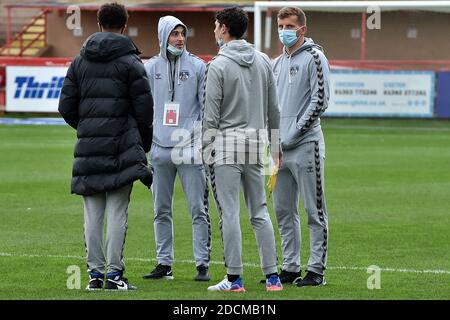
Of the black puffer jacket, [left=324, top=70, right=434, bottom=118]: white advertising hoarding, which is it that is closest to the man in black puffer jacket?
the black puffer jacket

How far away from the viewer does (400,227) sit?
48.4 ft

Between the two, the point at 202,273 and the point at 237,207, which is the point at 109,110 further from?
the point at 202,273

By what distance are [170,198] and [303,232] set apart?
141 inches

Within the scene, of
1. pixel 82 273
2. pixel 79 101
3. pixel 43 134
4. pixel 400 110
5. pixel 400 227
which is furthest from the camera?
pixel 400 110

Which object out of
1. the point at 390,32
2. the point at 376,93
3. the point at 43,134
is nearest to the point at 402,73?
the point at 376,93

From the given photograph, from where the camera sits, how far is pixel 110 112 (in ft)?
31.7

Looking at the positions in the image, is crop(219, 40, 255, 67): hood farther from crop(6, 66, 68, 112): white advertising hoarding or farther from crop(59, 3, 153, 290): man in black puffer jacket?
crop(6, 66, 68, 112): white advertising hoarding

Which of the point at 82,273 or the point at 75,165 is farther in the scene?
the point at 82,273

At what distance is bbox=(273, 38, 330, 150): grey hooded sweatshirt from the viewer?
34.1 ft

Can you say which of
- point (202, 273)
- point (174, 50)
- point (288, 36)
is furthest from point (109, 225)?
point (288, 36)

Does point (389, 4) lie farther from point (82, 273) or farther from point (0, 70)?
point (82, 273)

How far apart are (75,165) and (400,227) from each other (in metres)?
5.93

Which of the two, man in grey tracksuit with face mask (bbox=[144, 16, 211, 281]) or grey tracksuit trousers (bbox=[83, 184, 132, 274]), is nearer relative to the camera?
grey tracksuit trousers (bbox=[83, 184, 132, 274])

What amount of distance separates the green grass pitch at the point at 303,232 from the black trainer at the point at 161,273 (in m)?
0.09
